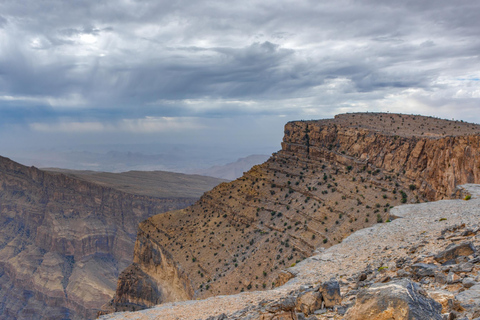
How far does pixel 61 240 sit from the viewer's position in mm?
122438

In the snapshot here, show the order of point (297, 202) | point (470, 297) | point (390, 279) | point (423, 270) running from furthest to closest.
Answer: point (297, 202)
point (390, 279)
point (423, 270)
point (470, 297)

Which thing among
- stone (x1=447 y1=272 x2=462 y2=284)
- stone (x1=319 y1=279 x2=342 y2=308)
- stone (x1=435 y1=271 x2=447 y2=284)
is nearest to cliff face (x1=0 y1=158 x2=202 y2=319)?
stone (x1=319 y1=279 x2=342 y2=308)

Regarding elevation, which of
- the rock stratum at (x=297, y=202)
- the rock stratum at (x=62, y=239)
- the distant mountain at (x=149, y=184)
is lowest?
the rock stratum at (x=62, y=239)

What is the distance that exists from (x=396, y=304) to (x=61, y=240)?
134 m

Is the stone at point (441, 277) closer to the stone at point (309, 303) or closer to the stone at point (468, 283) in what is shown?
the stone at point (468, 283)

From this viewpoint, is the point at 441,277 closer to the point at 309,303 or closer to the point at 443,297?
the point at 443,297

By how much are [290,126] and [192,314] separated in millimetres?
39764

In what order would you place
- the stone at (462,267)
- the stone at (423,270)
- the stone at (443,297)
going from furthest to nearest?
the stone at (423,270) → the stone at (462,267) → the stone at (443,297)

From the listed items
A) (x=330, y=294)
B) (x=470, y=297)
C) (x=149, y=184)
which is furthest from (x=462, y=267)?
(x=149, y=184)

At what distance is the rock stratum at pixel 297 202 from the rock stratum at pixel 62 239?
60.0 meters

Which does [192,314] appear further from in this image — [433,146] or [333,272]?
[433,146]

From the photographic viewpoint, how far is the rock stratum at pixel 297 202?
30670 mm

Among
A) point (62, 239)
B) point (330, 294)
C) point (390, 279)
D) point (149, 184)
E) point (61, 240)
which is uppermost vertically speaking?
point (390, 279)

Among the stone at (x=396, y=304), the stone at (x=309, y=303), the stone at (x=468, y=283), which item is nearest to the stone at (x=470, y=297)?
the stone at (x=468, y=283)
